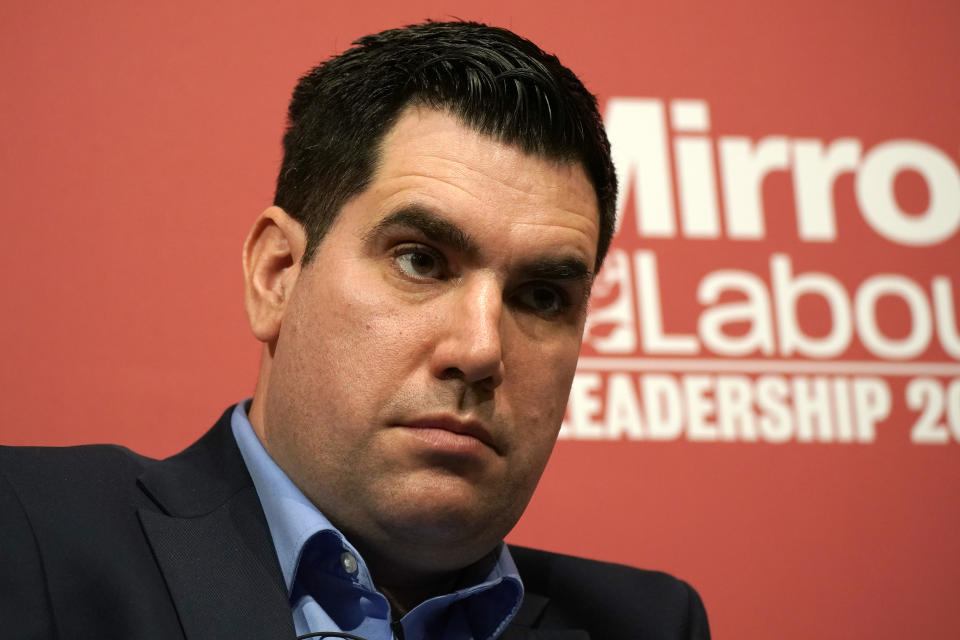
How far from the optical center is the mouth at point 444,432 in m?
1.43

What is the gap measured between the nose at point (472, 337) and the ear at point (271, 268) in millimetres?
286

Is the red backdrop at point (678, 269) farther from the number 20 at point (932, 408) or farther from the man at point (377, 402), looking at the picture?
the man at point (377, 402)

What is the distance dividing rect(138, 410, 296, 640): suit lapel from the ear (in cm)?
20

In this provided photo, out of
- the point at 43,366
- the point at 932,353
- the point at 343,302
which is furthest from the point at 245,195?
the point at 932,353

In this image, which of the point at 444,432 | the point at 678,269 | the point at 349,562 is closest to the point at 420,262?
the point at 444,432

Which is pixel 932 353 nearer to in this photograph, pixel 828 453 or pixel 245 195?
pixel 828 453

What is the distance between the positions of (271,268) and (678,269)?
3.62ft

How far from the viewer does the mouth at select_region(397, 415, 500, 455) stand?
4.68 ft

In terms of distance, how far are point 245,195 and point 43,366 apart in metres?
0.54

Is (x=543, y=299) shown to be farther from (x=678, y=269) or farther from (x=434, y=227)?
(x=678, y=269)

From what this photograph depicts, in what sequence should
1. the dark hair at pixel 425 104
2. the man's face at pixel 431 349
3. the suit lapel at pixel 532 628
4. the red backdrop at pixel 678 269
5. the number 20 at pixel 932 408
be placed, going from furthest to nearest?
1. the number 20 at pixel 932 408
2. the red backdrop at pixel 678 269
3. the suit lapel at pixel 532 628
4. the dark hair at pixel 425 104
5. the man's face at pixel 431 349

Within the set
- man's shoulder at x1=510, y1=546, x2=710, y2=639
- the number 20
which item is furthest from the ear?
the number 20

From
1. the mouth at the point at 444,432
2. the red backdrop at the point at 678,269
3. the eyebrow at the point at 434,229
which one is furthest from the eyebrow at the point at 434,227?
the red backdrop at the point at 678,269

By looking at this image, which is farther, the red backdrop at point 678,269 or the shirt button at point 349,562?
the red backdrop at point 678,269
